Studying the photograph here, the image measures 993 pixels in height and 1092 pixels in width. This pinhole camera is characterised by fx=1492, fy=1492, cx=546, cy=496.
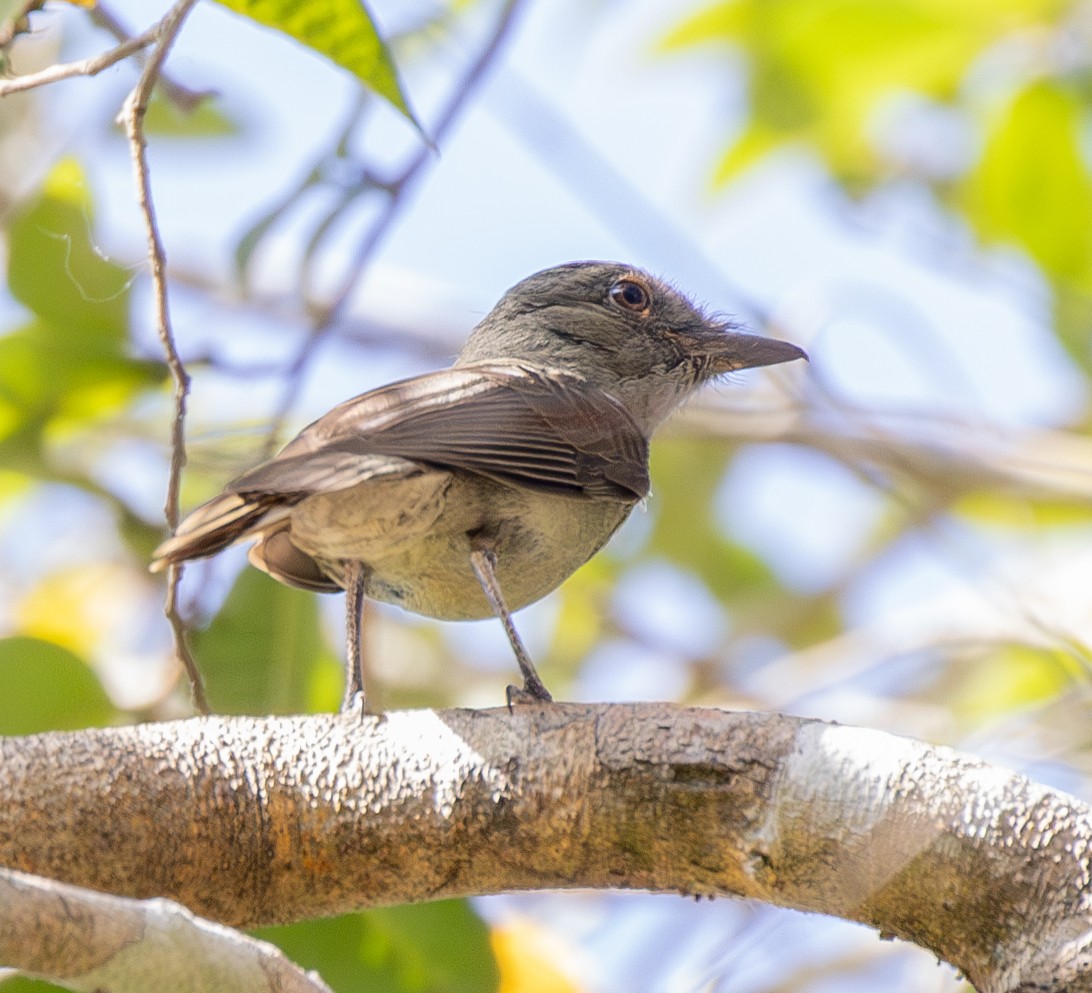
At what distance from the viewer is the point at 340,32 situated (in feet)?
10.9

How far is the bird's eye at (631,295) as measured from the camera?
4746 mm

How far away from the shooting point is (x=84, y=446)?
5.69m

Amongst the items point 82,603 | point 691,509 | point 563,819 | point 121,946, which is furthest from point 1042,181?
point 121,946

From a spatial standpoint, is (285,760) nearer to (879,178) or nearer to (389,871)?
(389,871)

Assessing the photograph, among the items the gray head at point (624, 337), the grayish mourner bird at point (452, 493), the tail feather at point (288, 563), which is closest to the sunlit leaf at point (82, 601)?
the tail feather at point (288, 563)

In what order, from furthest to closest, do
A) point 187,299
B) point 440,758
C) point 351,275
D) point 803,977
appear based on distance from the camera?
point 187,299 < point 803,977 < point 351,275 < point 440,758

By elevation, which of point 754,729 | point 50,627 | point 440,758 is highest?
point 754,729

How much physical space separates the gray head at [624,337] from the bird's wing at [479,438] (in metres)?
0.41

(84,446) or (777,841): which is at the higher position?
(777,841)

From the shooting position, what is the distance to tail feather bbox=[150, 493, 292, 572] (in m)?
3.13

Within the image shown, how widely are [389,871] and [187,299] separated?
5118mm

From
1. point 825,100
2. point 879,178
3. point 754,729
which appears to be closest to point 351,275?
point 754,729

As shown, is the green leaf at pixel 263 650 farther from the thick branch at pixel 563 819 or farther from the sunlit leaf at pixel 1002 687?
the sunlit leaf at pixel 1002 687

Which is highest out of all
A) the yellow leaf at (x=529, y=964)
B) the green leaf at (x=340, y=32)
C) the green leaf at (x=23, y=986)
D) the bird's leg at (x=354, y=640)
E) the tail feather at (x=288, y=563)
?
the green leaf at (x=340, y=32)
